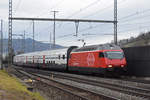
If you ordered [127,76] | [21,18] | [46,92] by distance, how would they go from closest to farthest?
[46,92] → [127,76] → [21,18]

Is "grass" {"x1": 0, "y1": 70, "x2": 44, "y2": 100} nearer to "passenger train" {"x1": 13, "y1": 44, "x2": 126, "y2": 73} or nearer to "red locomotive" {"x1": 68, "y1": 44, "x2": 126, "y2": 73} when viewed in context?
"red locomotive" {"x1": 68, "y1": 44, "x2": 126, "y2": 73}

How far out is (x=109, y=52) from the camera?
26.7 meters

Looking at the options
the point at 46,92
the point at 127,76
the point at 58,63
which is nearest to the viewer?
the point at 46,92

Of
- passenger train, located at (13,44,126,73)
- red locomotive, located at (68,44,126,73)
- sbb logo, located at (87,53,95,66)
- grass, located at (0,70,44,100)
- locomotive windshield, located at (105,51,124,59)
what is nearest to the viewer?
grass, located at (0,70,44,100)

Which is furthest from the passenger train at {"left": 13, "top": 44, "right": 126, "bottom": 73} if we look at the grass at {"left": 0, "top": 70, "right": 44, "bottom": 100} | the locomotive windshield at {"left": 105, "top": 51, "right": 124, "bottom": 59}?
the grass at {"left": 0, "top": 70, "right": 44, "bottom": 100}

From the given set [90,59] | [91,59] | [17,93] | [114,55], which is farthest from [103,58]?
[17,93]

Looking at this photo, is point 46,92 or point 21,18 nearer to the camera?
point 46,92

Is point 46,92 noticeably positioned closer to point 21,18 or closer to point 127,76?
point 127,76

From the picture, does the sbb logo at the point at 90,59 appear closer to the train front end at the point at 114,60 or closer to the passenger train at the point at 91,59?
the passenger train at the point at 91,59

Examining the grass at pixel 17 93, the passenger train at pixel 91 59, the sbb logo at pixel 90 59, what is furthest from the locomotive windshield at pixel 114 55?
the grass at pixel 17 93

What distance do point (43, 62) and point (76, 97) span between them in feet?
116

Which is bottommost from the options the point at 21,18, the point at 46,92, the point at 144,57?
the point at 46,92

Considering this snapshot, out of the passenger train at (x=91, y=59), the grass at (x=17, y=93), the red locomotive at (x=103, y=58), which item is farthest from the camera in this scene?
the passenger train at (x=91, y=59)

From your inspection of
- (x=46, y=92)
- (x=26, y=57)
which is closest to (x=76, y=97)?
(x=46, y=92)
